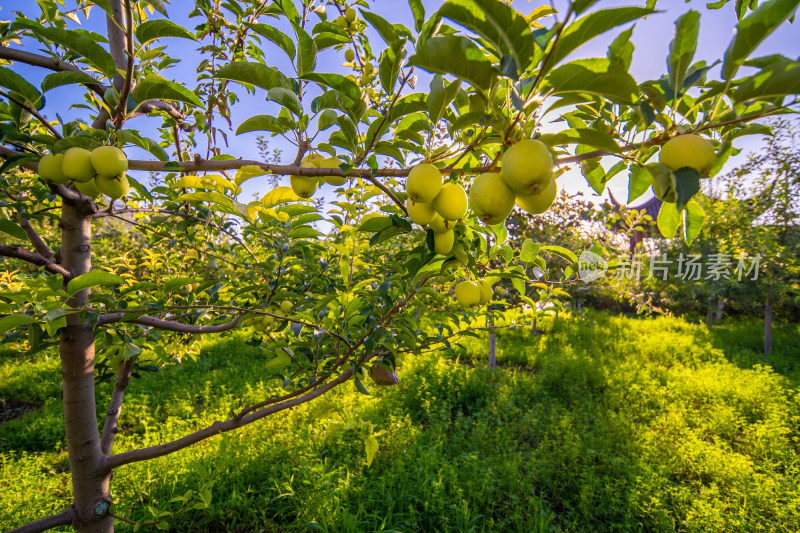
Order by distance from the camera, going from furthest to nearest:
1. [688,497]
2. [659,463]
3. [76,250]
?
[659,463], [688,497], [76,250]

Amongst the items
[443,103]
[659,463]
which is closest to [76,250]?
[443,103]

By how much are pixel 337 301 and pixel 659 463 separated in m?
3.03

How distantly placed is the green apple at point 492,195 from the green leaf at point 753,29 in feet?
1.04

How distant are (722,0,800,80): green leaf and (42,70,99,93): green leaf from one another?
3.57 ft

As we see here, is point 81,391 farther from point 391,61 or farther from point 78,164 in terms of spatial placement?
point 391,61

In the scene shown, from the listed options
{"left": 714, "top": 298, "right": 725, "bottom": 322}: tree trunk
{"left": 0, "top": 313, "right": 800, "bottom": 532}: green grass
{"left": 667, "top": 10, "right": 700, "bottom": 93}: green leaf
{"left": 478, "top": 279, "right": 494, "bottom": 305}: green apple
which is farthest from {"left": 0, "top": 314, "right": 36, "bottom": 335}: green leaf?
{"left": 714, "top": 298, "right": 725, "bottom": 322}: tree trunk

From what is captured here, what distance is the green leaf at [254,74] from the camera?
678 mm

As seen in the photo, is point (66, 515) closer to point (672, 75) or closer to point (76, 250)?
point (76, 250)

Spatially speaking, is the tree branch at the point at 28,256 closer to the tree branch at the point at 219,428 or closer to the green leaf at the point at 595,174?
the tree branch at the point at 219,428

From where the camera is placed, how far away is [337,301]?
1.33 metres

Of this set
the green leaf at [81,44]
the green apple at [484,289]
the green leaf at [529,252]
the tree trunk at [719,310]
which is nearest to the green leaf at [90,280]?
the green leaf at [81,44]

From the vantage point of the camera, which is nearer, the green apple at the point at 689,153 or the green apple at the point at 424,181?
the green apple at the point at 689,153

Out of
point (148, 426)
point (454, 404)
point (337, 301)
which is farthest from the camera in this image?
point (454, 404)

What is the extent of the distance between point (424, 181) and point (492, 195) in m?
0.12
